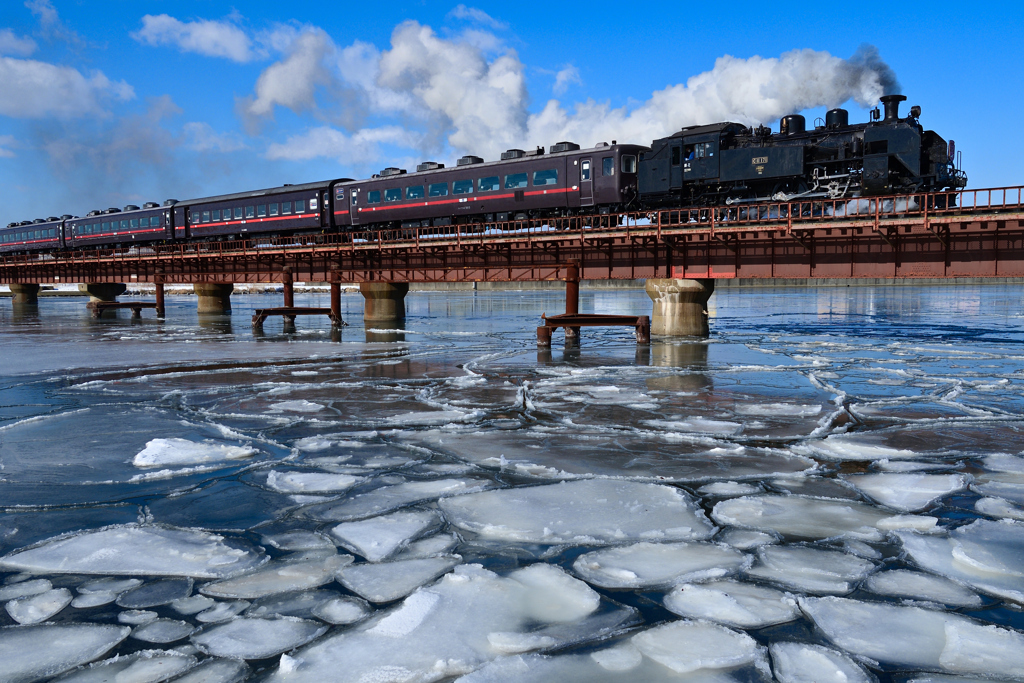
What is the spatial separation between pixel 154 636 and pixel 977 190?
70.5ft

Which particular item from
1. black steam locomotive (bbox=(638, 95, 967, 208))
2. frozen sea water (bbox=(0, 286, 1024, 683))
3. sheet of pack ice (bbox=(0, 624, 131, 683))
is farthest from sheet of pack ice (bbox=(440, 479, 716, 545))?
black steam locomotive (bbox=(638, 95, 967, 208))

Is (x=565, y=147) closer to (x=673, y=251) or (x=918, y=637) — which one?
(x=673, y=251)

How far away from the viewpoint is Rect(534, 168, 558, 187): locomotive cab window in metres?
26.2

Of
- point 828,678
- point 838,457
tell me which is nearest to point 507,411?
point 838,457

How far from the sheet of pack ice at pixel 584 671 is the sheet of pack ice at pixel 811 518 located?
2.13 meters

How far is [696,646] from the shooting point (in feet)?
10.8

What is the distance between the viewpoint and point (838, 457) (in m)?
7.16

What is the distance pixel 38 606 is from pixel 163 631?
0.89 m

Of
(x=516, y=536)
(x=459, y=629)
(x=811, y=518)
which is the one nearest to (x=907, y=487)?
(x=811, y=518)

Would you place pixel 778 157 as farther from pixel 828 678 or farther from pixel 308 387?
pixel 828 678

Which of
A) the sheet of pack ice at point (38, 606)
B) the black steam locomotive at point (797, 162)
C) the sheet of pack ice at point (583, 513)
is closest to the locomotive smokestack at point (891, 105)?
the black steam locomotive at point (797, 162)

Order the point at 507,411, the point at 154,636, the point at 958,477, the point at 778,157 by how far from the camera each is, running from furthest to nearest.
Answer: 1. the point at 778,157
2. the point at 507,411
3. the point at 958,477
4. the point at 154,636

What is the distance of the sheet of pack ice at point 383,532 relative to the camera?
4.61 m

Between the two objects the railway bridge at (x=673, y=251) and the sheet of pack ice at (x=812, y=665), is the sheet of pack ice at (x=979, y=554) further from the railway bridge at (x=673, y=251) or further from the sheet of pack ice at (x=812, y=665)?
the railway bridge at (x=673, y=251)
